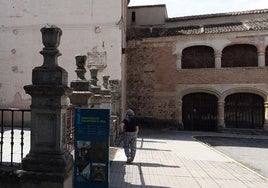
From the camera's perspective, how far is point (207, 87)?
2144 centimetres

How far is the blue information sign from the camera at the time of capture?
499cm

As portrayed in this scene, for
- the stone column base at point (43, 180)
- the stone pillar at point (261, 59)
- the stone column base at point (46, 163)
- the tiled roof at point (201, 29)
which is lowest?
the stone column base at point (43, 180)

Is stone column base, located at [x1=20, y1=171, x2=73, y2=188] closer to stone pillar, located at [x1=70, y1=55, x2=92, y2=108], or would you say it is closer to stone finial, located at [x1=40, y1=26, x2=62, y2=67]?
stone finial, located at [x1=40, y1=26, x2=62, y2=67]

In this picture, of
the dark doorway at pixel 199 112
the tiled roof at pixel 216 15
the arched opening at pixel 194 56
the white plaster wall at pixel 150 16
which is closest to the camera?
the dark doorway at pixel 199 112

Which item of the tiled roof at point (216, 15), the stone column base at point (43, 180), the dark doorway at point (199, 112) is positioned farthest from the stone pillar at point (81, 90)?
the tiled roof at point (216, 15)

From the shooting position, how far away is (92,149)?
506cm

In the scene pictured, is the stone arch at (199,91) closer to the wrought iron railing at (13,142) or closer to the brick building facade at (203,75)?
the brick building facade at (203,75)

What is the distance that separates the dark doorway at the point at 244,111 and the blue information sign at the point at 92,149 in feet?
59.1

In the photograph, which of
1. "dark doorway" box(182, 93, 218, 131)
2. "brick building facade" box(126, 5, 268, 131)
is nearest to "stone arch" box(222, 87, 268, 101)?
"brick building facade" box(126, 5, 268, 131)

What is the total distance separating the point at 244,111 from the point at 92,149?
18402mm

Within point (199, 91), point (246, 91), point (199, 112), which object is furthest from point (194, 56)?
point (246, 91)

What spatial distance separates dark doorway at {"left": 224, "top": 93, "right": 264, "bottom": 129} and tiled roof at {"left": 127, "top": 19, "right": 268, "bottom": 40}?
5039mm

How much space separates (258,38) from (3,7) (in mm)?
18371

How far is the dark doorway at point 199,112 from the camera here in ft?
71.5
